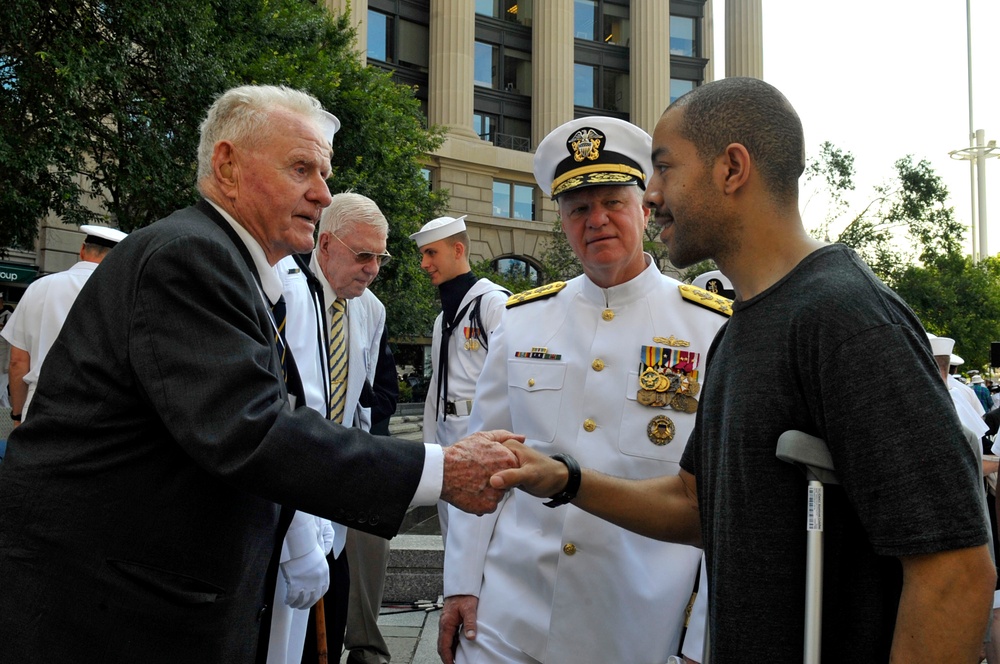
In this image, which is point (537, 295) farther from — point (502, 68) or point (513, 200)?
point (502, 68)

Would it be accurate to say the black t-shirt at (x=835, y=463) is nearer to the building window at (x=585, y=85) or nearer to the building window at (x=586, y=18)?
the building window at (x=585, y=85)

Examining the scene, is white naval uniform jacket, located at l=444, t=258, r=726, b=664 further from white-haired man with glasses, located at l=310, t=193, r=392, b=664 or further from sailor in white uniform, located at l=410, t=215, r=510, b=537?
sailor in white uniform, located at l=410, t=215, r=510, b=537

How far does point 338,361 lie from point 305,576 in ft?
5.75

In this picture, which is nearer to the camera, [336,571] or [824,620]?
[824,620]

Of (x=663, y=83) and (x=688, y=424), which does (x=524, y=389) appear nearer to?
(x=688, y=424)

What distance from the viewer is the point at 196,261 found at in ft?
7.17

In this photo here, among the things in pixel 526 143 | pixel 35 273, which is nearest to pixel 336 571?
pixel 35 273

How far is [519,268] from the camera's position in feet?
127

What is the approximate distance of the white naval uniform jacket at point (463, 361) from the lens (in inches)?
241

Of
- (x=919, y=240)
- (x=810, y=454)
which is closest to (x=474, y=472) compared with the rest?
(x=810, y=454)

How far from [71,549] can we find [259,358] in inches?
24.3

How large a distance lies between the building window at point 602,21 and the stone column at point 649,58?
173cm

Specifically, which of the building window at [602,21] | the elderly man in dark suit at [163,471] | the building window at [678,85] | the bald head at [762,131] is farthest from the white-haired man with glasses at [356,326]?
the building window at [678,85]

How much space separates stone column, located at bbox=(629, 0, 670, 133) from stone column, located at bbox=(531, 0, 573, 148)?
A: 378 centimetres
